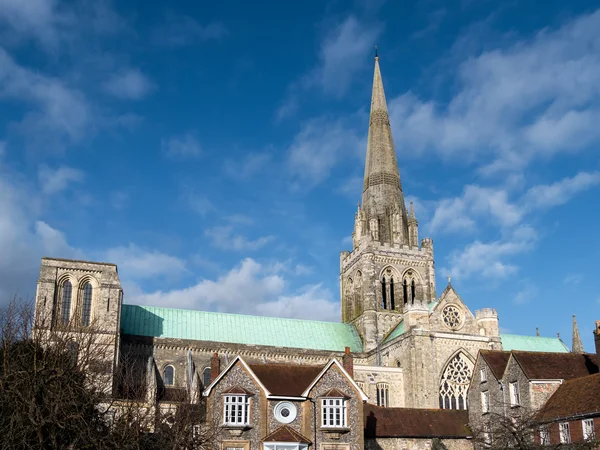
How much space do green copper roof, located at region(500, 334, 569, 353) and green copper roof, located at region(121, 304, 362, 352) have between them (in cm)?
1680

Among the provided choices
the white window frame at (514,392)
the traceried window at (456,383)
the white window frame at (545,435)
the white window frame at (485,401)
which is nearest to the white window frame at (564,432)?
the white window frame at (545,435)

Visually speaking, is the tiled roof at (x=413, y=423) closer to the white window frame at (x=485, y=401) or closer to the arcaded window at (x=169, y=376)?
the white window frame at (x=485, y=401)

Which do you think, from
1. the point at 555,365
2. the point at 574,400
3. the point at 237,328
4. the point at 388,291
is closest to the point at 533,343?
the point at 388,291

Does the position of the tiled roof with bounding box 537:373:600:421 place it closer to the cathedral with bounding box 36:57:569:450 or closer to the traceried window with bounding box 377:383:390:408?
the cathedral with bounding box 36:57:569:450

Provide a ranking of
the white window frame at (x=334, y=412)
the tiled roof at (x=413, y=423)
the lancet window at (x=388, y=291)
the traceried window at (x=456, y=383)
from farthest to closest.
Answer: the lancet window at (x=388, y=291) → the traceried window at (x=456, y=383) → the tiled roof at (x=413, y=423) → the white window frame at (x=334, y=412)

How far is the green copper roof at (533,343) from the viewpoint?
2922 inches

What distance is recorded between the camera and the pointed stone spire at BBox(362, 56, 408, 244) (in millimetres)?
75344

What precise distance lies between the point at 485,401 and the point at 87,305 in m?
30.4

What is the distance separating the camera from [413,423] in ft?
152

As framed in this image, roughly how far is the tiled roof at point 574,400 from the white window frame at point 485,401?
5364mm

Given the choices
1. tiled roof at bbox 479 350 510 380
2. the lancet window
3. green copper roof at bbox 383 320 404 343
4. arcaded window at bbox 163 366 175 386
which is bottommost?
tiled roof at bbox 479 350 510 380

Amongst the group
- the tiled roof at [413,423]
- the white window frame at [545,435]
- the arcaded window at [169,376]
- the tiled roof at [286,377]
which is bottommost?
the white window frame at [545,435]

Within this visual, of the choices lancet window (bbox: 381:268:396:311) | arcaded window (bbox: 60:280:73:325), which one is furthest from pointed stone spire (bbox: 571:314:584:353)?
arcaded window (bbox: 60:280:73:325)

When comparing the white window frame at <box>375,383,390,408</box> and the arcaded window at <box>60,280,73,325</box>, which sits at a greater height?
the arcaded window at <box>60,280,73,325</box>
